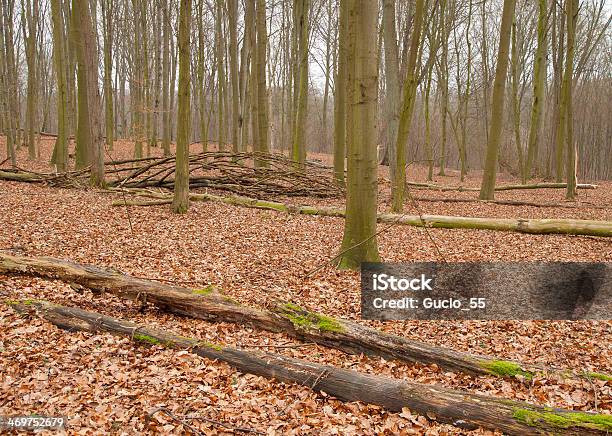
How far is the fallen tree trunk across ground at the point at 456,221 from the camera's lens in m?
9.33

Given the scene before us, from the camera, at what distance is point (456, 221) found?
401 inches

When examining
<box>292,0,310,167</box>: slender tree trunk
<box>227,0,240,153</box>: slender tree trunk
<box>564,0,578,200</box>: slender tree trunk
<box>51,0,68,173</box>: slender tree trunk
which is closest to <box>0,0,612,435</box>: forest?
<box>51,0,68,173</box>: slender tree trunk

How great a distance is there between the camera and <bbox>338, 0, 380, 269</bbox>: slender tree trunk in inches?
241

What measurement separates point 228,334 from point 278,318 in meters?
0.57

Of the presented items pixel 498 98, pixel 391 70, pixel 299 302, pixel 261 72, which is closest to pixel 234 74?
pixel 261 72

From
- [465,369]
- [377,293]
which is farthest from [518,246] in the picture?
[465,369]

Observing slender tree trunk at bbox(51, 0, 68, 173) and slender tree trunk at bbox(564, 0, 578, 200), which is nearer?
slender tree trunk at bbox(51, 0, 68, 173)

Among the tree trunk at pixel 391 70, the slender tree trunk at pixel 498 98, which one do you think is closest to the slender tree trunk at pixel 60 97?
the tree trunk at pixel 391 70

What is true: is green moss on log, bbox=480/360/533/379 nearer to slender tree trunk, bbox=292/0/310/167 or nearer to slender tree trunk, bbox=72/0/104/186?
slender tree trunk, bbox=72/0/104/186

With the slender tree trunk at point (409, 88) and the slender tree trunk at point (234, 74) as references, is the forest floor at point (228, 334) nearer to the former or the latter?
the slender tree trunk at point (409, 88)

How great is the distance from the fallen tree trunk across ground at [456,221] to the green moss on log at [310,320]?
3762mm

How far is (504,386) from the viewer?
4.01 m

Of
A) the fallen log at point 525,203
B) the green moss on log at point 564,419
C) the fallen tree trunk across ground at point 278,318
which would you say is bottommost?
the green moss on log at point 564,419

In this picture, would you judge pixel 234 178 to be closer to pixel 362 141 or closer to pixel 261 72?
pixel 261 72
